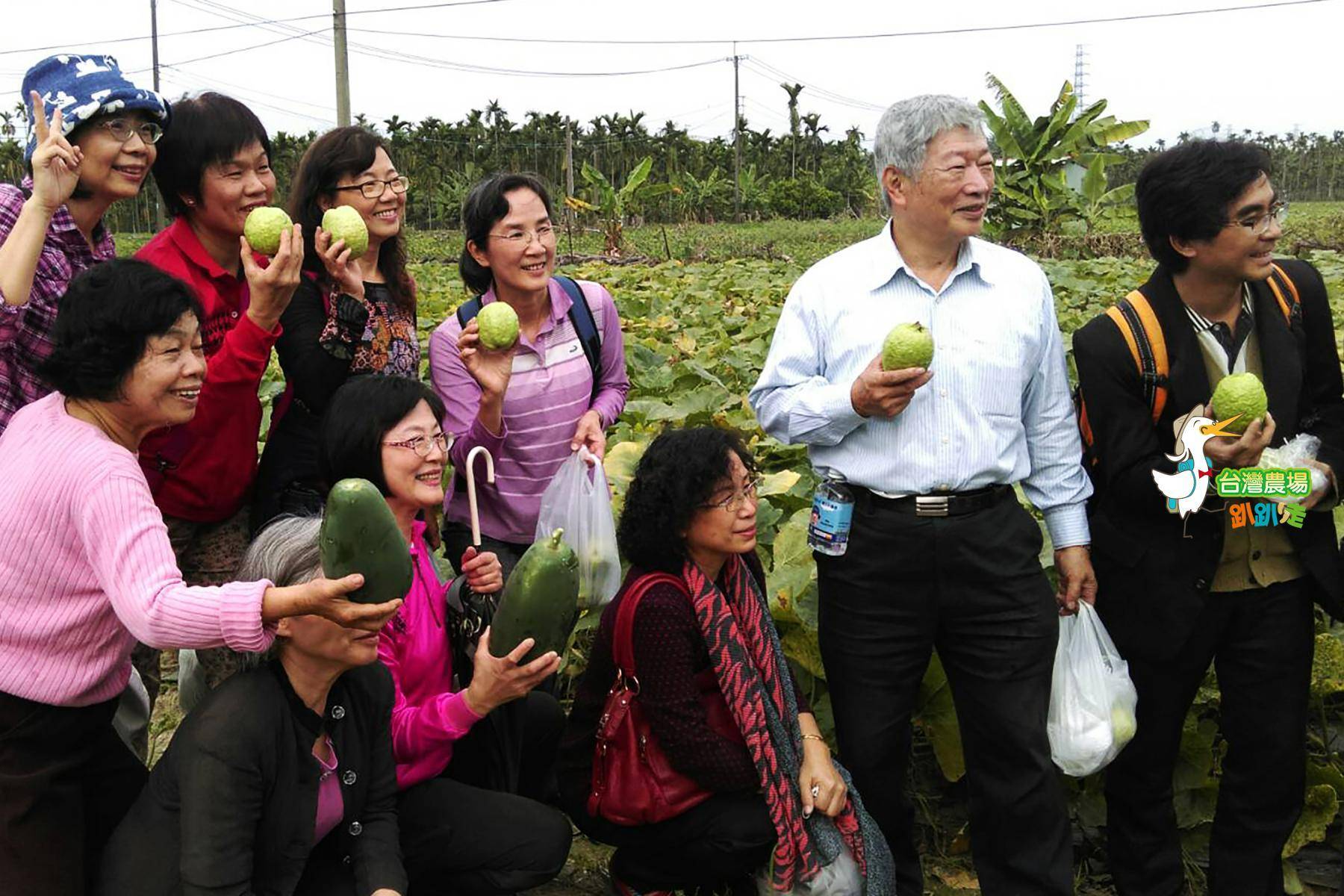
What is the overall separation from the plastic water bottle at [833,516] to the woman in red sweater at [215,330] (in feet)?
4.10

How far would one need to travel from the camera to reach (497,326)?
2.95m

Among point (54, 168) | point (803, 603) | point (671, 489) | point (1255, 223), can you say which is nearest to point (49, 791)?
point (54, 168)

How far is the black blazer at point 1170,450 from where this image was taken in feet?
8.83

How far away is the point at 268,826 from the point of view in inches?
90.4

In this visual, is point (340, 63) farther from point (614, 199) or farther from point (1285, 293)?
point (1285, 293)

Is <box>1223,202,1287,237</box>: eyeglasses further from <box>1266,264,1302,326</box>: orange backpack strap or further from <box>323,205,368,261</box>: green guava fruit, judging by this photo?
<box>323,205,368,261</box>: green guava fruit

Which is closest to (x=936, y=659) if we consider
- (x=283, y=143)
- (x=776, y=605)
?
(x=776, y=605)

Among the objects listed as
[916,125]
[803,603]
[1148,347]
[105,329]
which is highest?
[916,125]

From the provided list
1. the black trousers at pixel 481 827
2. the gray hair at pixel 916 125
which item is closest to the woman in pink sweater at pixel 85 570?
the black trousers at pixel 481 827

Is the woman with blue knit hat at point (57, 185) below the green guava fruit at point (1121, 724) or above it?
above

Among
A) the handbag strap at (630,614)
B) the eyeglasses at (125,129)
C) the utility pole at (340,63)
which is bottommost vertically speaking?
the handbag strap at (630,614)

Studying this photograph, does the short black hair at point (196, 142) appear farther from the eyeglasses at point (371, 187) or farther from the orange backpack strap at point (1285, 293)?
the orange backpack strap at point (1285, 293)

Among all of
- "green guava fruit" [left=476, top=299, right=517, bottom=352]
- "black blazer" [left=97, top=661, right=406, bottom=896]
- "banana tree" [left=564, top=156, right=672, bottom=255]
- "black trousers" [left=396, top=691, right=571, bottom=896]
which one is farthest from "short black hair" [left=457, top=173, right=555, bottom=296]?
"banana tree" [left=564, top=156, right=672, bottom=255]

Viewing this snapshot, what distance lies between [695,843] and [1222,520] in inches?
56.3
